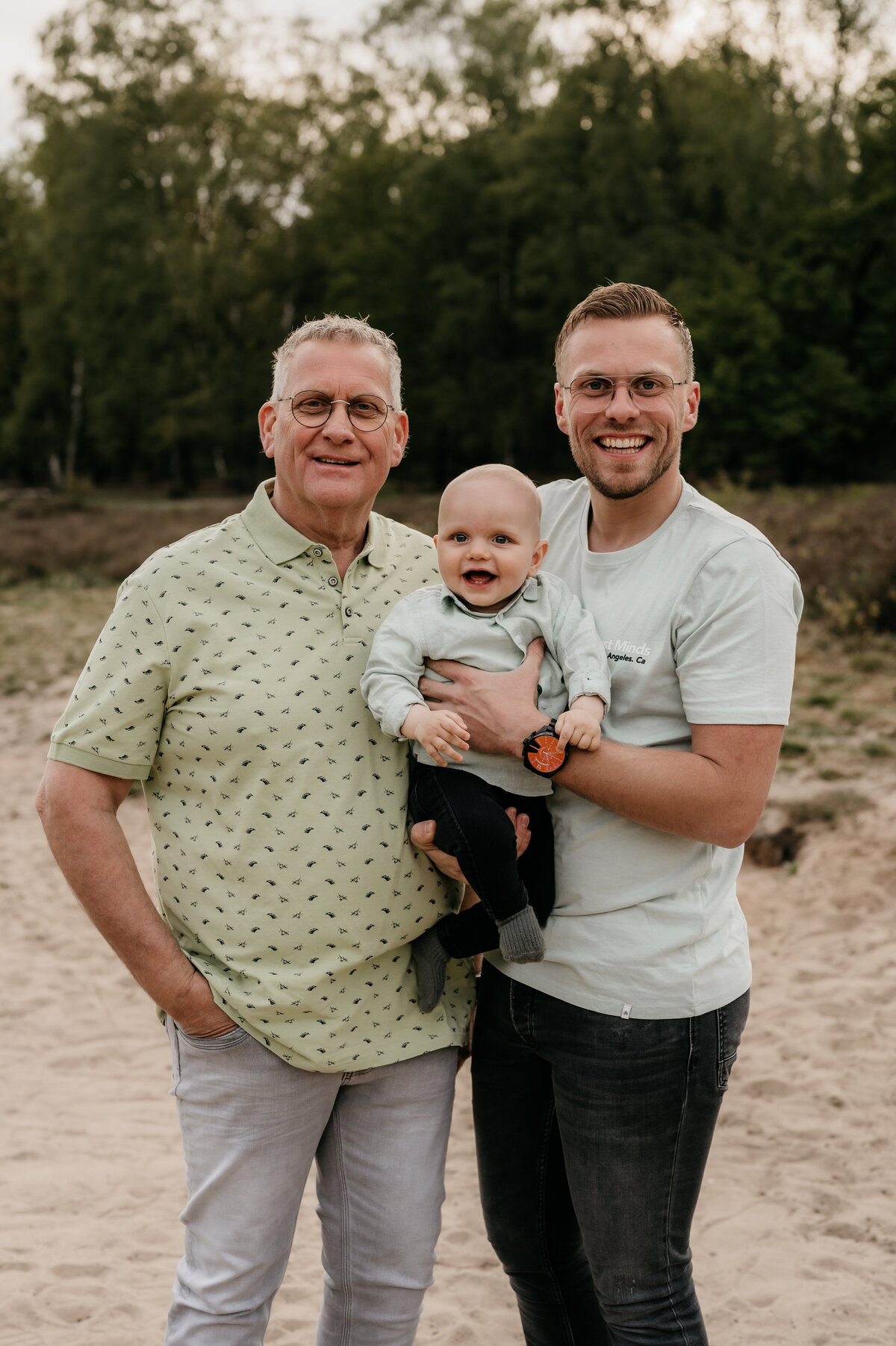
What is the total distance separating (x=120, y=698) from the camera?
6.93 ft

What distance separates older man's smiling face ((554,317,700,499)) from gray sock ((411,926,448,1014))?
98 cm

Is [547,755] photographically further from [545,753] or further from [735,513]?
[735,513]

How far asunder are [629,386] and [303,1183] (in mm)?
1760

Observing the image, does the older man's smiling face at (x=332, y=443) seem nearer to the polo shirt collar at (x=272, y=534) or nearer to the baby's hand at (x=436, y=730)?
the polo shirt collar at (x=272, y=534)

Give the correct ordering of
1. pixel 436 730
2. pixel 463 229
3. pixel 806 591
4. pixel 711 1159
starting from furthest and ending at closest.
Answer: pixel 463 229 → pixel 806 591 → pixel 711 1159 → pixel 436 730

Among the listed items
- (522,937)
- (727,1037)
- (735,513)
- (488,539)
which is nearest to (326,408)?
(488,539)

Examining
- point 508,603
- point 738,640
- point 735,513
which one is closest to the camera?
point 738,640

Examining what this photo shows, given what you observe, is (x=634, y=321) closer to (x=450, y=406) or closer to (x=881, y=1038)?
(x=881, y=1038)

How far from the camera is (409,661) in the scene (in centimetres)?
217

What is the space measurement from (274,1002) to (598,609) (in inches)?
38.9

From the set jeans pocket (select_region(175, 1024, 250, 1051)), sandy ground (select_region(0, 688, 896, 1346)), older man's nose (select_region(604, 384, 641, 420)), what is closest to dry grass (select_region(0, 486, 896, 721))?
sandy ground (select_region(0, 688, 896, 1346))

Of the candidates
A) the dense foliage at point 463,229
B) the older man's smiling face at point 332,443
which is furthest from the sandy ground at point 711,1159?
the dense foliage at point 463,229

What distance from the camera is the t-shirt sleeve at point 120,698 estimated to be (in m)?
2.11

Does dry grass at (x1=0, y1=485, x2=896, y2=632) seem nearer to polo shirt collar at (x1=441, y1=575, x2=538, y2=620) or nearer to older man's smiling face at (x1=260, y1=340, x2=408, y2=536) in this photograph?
polo shirt collar at (x1=441, y1=575, x2=538, y2=620)
